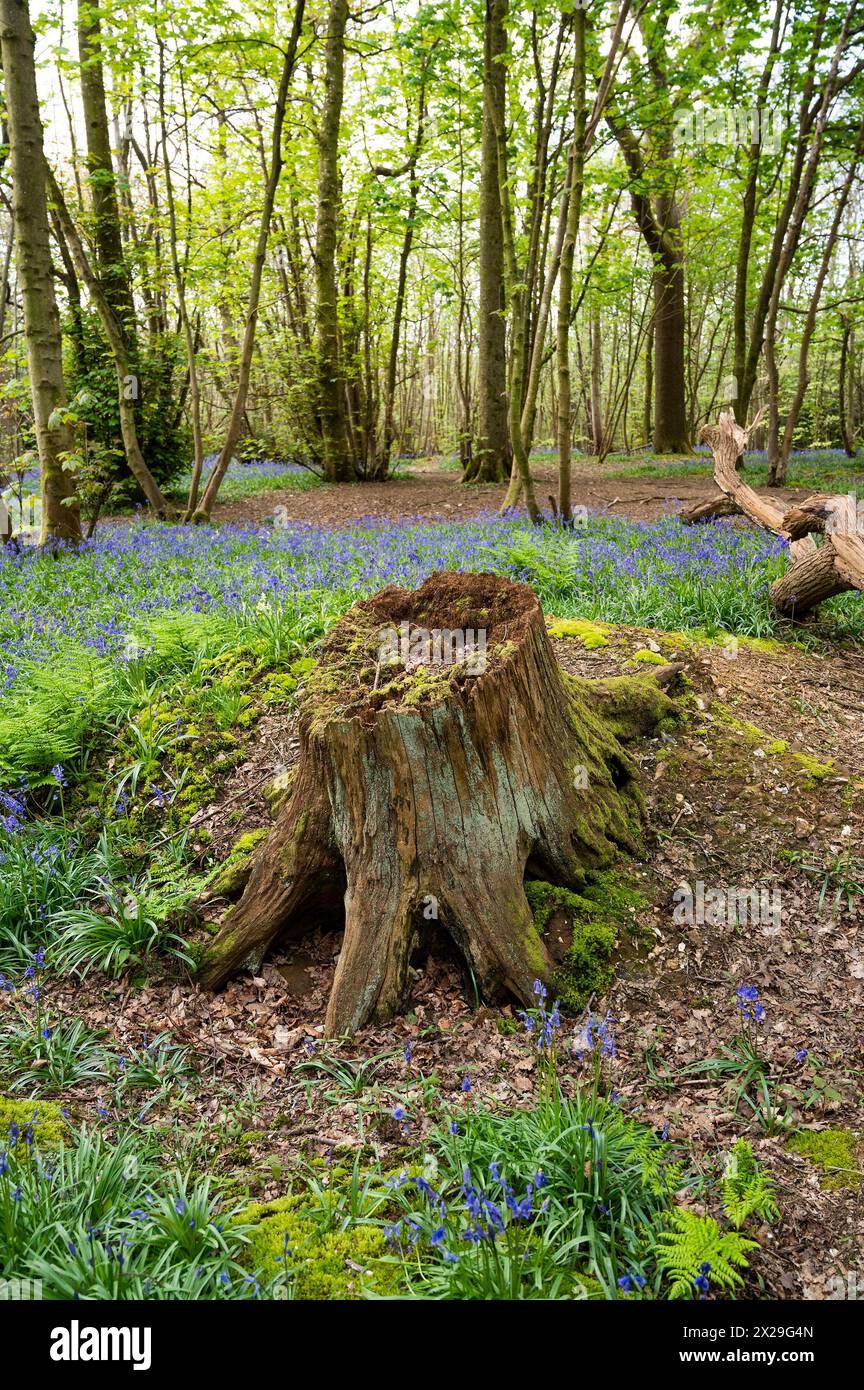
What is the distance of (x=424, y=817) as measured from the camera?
127 inches

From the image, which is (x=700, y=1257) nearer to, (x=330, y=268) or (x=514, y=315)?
(x=514, y=315)

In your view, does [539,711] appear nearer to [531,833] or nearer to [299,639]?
[531,833]

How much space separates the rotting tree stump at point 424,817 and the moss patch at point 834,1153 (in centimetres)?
108

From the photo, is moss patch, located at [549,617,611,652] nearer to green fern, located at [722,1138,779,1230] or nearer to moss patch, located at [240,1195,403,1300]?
green fern, located at [722,1138,779,1230]

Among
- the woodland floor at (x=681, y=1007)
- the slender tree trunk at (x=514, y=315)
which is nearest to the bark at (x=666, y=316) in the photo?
the slender tree trunk at (x=514, y=315)

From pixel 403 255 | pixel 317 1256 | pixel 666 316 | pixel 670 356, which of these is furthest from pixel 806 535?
pixel 666 316

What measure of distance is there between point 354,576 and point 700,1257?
5311mm

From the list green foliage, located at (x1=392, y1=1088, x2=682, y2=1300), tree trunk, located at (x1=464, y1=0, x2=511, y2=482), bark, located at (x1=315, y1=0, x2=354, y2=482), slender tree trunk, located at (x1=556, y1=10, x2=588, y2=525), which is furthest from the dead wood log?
bark, located at (x1=315, y1=0, x2=354, y2=482)

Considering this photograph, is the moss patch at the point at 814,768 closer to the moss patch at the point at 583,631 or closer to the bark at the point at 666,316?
the moss patch at the point at 583,631

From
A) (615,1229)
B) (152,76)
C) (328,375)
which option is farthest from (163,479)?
(615,1229)

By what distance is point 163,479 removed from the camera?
14.8 m

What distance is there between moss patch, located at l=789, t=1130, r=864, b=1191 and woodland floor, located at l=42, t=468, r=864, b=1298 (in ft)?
0.12

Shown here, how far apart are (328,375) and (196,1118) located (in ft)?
53.8

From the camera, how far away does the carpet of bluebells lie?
19.3 ft
